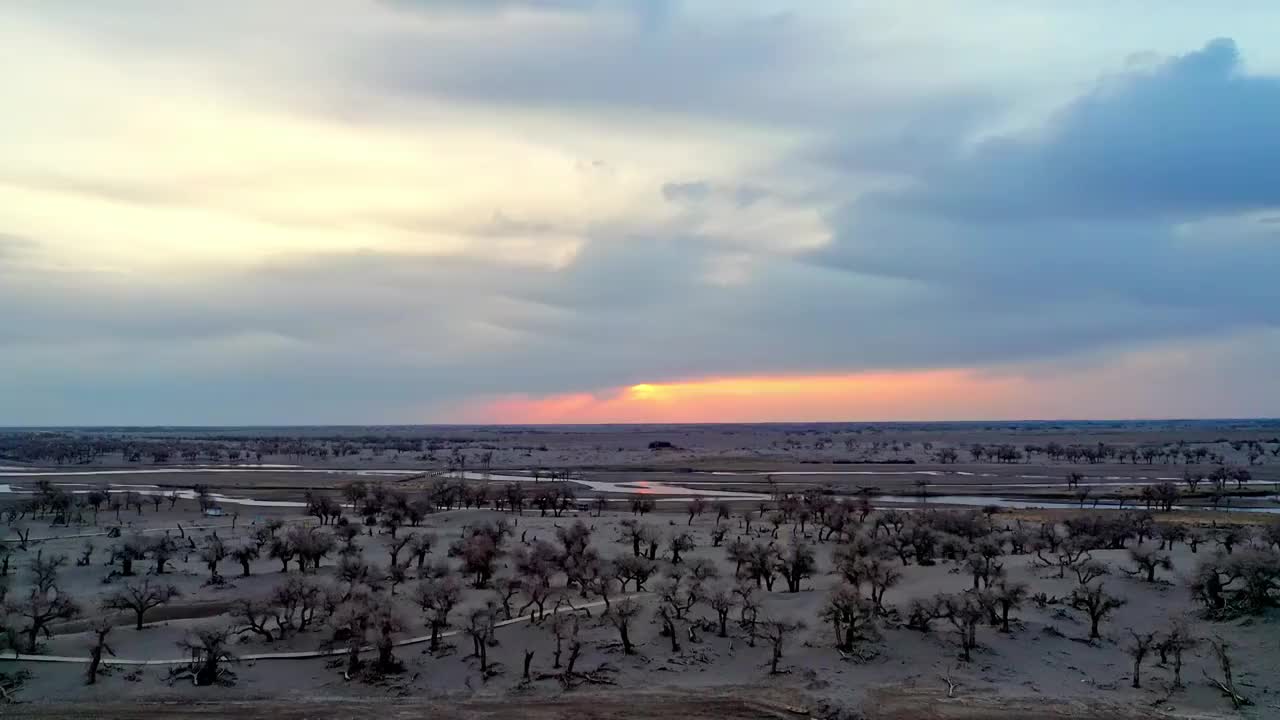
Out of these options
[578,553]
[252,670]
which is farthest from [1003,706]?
[252,670]

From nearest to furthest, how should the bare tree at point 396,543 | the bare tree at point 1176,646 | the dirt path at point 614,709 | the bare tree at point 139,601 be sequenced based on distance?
the dirt path at point 614,709 < the bare tree at point 1176,646 < the bare tree at point 139,601 < the bare tree at point 396,543

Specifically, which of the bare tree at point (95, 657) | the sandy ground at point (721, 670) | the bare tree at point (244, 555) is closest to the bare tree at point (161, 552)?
the sandy ground at point (721, 670)

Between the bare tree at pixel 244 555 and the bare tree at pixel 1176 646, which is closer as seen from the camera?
the bare tree at pixel 1176 646

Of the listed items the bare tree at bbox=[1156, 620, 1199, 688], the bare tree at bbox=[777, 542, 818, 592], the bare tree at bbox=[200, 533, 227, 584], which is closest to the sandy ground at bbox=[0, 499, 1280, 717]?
the bare tree at bbox=[1156, 620, 1199, 688]

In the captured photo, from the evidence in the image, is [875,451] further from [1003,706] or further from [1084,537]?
[1003,706]

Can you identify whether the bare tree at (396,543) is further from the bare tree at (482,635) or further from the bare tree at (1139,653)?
the bare tree at (1139,653)

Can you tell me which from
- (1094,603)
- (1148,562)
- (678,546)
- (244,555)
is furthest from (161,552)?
(1148,562)

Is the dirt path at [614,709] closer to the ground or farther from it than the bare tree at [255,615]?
closer to the ground

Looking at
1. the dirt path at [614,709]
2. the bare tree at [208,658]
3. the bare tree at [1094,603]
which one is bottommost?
the dirt path at [614,709]

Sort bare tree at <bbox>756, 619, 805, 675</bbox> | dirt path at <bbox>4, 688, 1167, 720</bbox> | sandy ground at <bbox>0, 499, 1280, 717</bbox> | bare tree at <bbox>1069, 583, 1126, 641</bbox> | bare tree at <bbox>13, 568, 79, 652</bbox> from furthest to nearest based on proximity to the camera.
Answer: bare tree at <bbox>1069, 583, 1126, 641</bbox> → bare tree at <bbox>13, 568, 79, 652</bbox> → bare tree at <bbox>756, 619, 805, 675</bbox> → sandy ground at <bbox>0, 499, 1280, 717</bbox> → dirt path at <bbox>4, 688, 1167, 720</bbox>

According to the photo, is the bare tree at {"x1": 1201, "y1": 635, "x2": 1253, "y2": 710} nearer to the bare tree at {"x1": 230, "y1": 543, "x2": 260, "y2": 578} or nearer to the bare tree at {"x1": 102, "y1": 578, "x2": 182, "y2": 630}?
the bare tree at {"x1": 102, "y1": 578, "x2": 182, "y2": 630}

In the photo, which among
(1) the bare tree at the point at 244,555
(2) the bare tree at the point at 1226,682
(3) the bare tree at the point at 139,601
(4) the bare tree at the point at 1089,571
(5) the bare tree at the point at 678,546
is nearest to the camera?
(2) the bare tree at the point at 1226,682

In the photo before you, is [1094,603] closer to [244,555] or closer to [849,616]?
[849,616]

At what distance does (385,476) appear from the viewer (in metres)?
112
